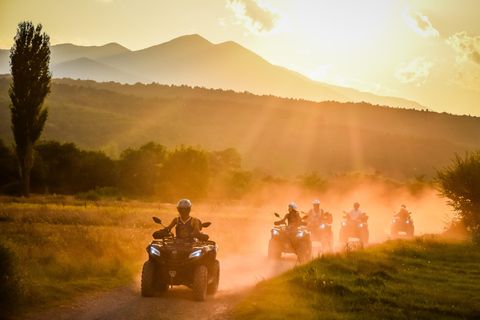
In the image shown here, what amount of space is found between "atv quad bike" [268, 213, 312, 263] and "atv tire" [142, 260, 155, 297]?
7.84 m

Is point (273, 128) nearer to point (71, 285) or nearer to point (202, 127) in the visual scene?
point (202, 127)

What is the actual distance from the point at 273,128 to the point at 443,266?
558 feet

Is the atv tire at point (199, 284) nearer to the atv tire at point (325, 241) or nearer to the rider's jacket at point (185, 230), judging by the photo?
the rider's jacket at point (185, 230)

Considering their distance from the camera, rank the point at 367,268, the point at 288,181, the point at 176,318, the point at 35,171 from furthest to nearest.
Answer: the point at 288,181 → the point at 35,171 → the point at 367,268 → the point at 176,318

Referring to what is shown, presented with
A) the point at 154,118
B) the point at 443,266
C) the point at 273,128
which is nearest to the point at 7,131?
the point at 154,118

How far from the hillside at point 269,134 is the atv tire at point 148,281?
131 meters

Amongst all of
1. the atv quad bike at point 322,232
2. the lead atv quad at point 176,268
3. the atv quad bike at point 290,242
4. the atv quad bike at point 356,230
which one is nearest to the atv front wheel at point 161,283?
the lead atv quad at point 176,268

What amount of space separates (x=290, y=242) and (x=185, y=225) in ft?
23.4

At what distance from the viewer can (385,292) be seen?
13719 mm

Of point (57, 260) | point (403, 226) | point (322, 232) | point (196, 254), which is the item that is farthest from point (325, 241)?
point (403, 226)

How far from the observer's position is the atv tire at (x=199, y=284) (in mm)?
12141

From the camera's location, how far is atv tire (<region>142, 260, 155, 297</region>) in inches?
Answer: 482

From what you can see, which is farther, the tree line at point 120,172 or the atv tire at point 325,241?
the tree line at point 120,172

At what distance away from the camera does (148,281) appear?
12242 mm
